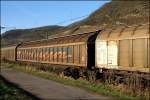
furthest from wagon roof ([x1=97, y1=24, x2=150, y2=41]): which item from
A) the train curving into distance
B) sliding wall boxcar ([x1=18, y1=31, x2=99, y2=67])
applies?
sliding wall boxcar ([x1=18, y1=31, x2=99, y2=67])

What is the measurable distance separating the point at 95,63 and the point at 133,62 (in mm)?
5397

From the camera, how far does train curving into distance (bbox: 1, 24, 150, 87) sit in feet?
63.1

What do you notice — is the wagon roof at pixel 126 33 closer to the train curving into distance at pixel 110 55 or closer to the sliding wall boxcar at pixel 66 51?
the train curving into distance at pixel 110 55

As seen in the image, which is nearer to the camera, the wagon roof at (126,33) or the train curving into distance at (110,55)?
the train curving into distance at (110,55)

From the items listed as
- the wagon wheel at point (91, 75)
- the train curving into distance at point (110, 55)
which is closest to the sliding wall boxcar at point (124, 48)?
the train curving into distance at point (110, 55)

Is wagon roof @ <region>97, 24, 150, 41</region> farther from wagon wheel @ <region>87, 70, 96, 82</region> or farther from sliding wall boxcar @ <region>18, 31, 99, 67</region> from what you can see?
sliding wall boxcar @ <region>18, 31, 99, 67</region>

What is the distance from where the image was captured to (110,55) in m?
22.8

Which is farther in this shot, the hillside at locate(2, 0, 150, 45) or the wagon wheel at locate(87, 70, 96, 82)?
the hillside at locate(2, 0, 150, 45)

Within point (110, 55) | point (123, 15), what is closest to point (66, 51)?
point (110, 55)

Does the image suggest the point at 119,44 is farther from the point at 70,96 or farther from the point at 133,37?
the point at 70,96

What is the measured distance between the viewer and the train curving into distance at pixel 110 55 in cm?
1923

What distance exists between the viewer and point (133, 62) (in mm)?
19891

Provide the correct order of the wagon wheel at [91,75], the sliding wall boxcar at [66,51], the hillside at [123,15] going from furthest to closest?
the hillside at [123,15] → the sliding wall boxcar at [66,51] → the wagon wheel at [91,75]

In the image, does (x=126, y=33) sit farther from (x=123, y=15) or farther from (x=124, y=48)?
(x=123, y=15)
